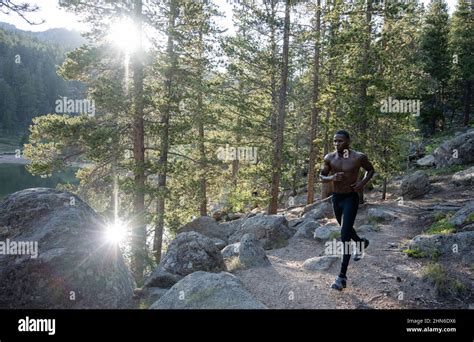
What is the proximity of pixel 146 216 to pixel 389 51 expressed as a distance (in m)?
13.5

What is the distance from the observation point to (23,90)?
342 feet

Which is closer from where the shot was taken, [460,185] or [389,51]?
[389,51]

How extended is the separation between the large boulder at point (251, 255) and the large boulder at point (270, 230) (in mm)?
3018

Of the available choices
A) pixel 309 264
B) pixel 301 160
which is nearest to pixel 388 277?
pixel 309 264

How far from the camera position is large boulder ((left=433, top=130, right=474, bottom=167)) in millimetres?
21188

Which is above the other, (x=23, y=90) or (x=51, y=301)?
(x=23, y=90)

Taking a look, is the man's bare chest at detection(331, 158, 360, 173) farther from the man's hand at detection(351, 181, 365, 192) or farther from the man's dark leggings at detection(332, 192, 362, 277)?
the man's dark leggings at detection(332, 192, 362, 277)

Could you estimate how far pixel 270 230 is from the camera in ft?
43.8

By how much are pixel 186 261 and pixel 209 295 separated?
3.04 m

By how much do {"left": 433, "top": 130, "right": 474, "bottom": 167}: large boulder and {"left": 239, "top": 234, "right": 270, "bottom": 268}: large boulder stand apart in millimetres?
17682

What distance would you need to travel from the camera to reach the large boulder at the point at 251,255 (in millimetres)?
9523

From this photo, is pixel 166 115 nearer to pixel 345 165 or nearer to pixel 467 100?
pixel 345 165

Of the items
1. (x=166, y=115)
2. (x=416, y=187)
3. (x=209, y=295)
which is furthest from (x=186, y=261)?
(x=416, y=187)
